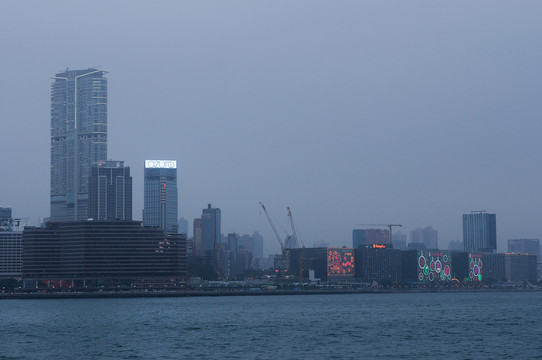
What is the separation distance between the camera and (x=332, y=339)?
10062 cm

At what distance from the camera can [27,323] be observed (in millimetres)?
137750

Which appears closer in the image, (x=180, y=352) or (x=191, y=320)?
(x=180, y=352)

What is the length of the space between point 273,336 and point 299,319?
119 ft

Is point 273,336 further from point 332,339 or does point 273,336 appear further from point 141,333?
point 141,333

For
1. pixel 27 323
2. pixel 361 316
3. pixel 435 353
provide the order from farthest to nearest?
pixel 361 316 → pixel 27 323 → pixel 435 353

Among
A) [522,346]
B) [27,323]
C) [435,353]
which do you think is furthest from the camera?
[27,323]

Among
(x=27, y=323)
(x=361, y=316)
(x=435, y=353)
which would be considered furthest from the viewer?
(x=361, y=316)

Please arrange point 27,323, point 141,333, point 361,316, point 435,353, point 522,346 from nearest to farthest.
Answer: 1. point 435,353
2. point 522,346
3. point 141,333
4. point 27,323
5. point 361,316

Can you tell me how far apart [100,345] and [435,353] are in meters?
36.8

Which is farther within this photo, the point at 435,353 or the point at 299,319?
the point at 299,319

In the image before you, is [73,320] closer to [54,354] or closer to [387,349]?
[54,354]

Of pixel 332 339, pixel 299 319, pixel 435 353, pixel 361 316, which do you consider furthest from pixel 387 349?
pixel 361 316

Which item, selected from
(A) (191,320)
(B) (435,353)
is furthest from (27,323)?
(B) (435,353)

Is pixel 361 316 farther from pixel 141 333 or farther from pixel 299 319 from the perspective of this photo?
pixel 141 333
